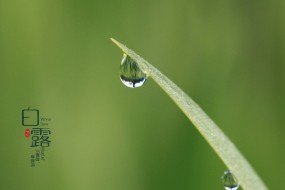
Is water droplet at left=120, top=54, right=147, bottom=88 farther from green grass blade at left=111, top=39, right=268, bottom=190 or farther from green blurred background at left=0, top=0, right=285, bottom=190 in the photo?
green blurred background at left=0, top=0, right=285, bottom=190

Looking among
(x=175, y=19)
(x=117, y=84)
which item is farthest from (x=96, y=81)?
(x=175, y=19)

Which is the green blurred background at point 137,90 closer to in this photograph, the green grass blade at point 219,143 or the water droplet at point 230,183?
the water droplet at point 230,183

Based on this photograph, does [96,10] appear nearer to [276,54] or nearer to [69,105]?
[69,105]

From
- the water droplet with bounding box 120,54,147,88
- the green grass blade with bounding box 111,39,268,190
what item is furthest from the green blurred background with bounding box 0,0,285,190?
the green grass blade with bounding box 111,39,268,190

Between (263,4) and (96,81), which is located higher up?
(263,4)

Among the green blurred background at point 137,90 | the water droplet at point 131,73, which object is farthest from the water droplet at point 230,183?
the green blurred background at point 137,90

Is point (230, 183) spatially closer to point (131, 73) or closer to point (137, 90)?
point (131, 73)

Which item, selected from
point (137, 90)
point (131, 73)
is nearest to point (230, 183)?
point (131, 73)
